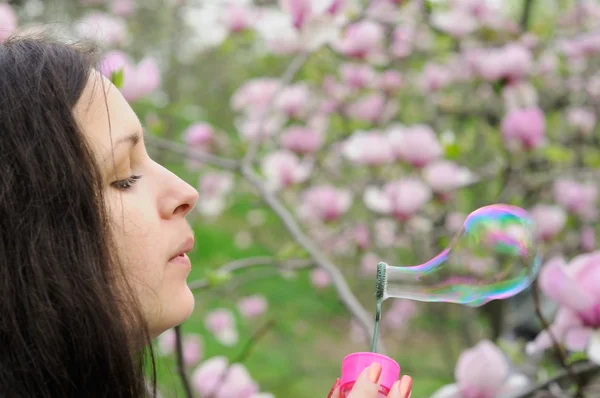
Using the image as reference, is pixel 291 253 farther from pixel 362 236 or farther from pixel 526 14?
pixel 526 14

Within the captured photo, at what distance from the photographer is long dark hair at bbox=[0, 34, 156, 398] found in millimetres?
744

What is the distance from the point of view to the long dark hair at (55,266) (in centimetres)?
74

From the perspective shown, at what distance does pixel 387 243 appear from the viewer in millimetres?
2605

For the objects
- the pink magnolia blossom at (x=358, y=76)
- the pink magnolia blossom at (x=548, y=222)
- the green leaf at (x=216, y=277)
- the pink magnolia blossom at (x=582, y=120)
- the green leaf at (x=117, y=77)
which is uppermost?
the green leaf at (x=117, y=77)

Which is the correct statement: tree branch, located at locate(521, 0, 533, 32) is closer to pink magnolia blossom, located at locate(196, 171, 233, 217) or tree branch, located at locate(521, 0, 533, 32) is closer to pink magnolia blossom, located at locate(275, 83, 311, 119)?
pink magnolia blossom, located at locate(275, 83, 311, 119)

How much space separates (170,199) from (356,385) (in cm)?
31

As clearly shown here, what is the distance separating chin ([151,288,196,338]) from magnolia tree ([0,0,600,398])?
0.47 metres

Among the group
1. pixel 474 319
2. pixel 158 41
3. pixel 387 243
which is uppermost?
pixel 158 41

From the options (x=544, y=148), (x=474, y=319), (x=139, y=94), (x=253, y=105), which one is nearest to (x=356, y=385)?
(x=139, y=94)

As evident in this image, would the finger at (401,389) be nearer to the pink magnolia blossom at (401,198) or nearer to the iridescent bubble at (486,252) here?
the iridescent bubble at (486,252)

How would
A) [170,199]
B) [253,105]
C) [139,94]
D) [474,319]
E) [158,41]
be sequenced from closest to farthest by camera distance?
[170,199] → [139,94] → [253,105] → [474,319] → [158,41]

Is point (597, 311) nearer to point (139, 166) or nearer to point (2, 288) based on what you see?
point (139, 166)

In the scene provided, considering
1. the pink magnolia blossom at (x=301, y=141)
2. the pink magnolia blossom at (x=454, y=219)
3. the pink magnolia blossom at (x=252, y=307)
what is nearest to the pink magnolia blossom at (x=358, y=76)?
the pink magnolia blossom at (x=301, y=141)

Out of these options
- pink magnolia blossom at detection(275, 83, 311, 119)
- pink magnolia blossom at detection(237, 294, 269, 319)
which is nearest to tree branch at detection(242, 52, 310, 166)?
pink magnolia blossom at detection(275, 83, 311, 119)
